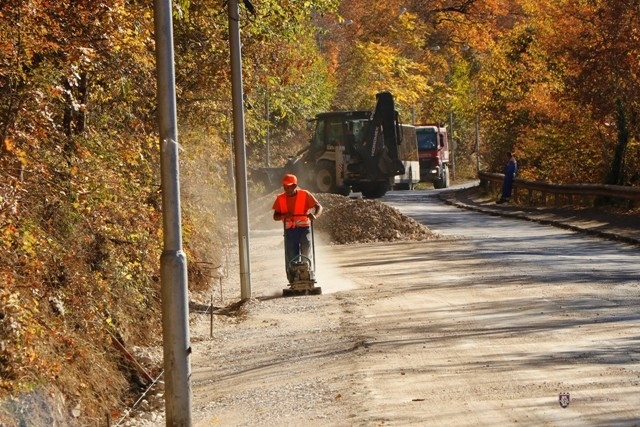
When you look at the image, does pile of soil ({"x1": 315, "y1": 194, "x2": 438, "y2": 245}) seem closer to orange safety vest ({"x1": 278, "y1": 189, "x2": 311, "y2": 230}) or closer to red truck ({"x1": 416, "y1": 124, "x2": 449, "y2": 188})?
orange safety vest ({"x1": 278, "y1": 189, "x2": 311, "y2": 230})

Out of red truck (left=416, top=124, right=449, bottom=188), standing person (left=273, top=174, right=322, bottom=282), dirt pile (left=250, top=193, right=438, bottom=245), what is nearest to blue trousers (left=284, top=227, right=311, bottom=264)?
standing person (left=273, top=174, right=322, bottom=282)

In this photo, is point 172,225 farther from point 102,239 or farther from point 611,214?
point 611,214

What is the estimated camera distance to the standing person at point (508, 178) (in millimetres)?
48000

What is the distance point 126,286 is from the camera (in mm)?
15500

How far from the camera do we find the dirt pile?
3447cm

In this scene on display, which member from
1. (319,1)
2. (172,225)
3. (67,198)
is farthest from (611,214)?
(172,225)

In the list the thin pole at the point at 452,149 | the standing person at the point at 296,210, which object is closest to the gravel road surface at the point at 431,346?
the standing person at the point at 296,210

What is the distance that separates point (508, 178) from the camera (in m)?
48.8

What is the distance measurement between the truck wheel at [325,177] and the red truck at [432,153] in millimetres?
16671

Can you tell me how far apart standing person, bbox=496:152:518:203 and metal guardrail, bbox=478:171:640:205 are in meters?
0.26

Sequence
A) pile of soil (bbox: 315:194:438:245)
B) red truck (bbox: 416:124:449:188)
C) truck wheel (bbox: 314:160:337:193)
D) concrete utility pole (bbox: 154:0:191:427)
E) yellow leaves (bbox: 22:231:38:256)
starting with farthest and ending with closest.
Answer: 1. red truck (bbox: 416:124:449:188)
2. truck wheel (bbox: 314:160:337:193)
3. pile of soil (bbox: 315:194:438:245)
4. yellow leaves (bbox: 22:231:38:256)
5. concrete utility pole (bbox: 154:0:191:427)

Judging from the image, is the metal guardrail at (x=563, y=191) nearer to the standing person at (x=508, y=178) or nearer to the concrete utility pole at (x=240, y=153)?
the standing person at (x=508, y=178)

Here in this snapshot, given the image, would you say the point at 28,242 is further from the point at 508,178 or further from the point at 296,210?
the point at 508,178

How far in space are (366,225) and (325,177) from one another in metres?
19.7
